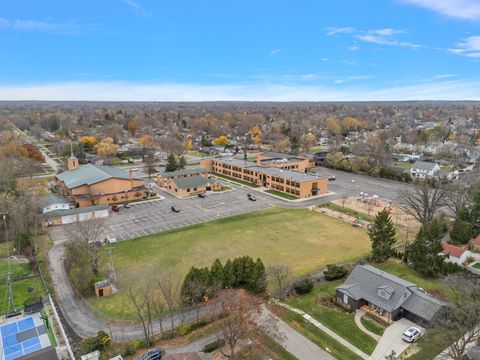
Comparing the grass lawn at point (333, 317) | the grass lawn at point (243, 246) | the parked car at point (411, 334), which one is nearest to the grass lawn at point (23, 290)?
the grass lawn at point (243, 246)

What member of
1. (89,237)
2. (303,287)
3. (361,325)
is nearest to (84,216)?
(89,237)

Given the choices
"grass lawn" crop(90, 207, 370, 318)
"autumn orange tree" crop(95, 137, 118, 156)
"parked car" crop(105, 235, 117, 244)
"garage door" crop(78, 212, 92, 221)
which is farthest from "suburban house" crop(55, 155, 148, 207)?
"autumn orange tree" crop(95, 137, 118, 156)

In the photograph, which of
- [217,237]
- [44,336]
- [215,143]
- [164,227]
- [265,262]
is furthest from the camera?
[215,143]

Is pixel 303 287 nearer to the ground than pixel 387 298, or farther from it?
nearer to the ground

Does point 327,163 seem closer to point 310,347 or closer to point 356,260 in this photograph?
point 356,260

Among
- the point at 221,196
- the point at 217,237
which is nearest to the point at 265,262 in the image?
the point at 217,237

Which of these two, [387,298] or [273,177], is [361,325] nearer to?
[387,298]
